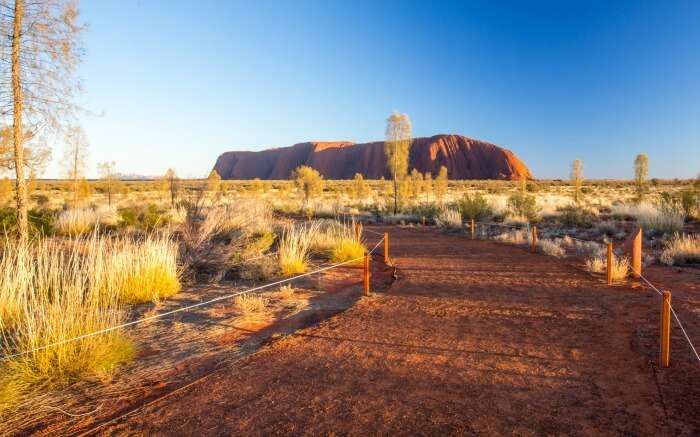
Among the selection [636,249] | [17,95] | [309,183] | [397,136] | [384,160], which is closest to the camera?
[17,95]

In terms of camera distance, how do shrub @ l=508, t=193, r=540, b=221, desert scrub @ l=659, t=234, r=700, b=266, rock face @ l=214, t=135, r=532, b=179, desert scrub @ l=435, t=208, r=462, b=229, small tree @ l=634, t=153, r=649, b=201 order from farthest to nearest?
rock face @ l=214, t=135, r=532, b=179 < small tree @ l=634, t=153, r=649, b=201 < shrub @ l=508, t=193, r=540, b=221 < desert scrub @ l=435, t=208, r=462, b=229 < desert scrub @ l=659, t=234, r=700, b=266

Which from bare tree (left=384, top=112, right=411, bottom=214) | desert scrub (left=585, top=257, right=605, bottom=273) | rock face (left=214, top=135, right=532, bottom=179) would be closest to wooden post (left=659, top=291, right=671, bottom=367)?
desert scrub (left=585, top=257, right=605, bottom=273)

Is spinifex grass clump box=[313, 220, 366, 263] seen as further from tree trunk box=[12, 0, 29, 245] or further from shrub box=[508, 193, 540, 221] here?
shrub box=[508, 193, 540, 221]

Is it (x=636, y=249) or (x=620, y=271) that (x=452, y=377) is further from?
(x=636, y=249)

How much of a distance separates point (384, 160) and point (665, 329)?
12148 cm

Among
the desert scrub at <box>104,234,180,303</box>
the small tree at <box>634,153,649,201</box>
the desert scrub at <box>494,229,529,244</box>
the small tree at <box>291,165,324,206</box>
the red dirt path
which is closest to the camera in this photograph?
the red dirt path

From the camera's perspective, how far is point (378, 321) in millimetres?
5480

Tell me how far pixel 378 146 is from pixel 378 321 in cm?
12859

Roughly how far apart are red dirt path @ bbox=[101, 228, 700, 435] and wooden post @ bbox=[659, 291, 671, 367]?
0.14m

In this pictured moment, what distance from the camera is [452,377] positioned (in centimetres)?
376

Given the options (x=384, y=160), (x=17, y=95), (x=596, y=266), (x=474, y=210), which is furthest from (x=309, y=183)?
(x=384, y=160)

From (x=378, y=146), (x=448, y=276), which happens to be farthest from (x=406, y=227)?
(x=378, y=146)

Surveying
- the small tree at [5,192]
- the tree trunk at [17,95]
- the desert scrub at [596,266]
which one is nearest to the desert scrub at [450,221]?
the desert scrub at [596,266]

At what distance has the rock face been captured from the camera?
387ft
